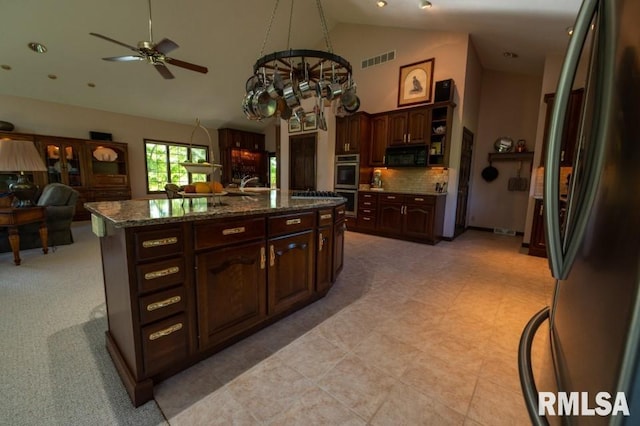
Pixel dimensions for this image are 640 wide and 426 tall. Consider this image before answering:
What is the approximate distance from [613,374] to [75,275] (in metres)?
4.14

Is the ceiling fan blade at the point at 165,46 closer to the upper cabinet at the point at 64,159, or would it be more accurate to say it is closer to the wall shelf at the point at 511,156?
the upper cabinet at the point at 64,159

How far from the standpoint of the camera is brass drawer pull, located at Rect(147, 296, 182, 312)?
1.34 metres

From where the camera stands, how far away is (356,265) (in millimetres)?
3482

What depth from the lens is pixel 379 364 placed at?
5.47 feet

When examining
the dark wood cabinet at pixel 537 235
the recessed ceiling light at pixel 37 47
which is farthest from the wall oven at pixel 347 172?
the recessed ceiling light at pixel 37 47

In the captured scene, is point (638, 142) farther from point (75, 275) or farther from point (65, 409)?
point (75, 275)

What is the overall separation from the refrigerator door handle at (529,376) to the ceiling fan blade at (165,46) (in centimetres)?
357

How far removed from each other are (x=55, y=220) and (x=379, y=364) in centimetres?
504

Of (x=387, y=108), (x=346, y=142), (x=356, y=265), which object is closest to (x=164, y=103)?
(x=346, y=142)

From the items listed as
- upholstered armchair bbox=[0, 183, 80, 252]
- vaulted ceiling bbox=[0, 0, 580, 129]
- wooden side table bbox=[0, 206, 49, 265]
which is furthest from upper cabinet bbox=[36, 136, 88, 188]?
wooden side table bbox=[0, 206, 49, 265]

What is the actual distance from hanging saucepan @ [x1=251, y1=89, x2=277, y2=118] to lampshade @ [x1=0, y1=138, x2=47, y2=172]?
309cm

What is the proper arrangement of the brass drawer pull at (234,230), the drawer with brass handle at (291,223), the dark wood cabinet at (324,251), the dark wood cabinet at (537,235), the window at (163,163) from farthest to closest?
the window at (163,163) < the dark wood cabinet at (537,235) < the dark wood cabinet at (324,251) < the drawer with brass handle at (291,223) < the brass drawer pull at (234,230)

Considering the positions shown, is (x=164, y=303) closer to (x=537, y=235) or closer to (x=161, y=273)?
(x=161, y=273)

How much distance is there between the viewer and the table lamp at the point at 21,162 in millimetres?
3137
